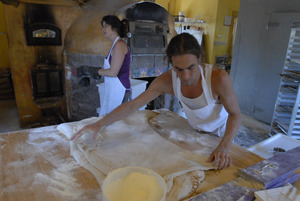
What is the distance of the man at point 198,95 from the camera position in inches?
46.9

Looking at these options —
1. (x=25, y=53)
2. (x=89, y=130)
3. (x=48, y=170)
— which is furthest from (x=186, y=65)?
(x=25, y=53)

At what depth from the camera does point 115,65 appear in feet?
7.23

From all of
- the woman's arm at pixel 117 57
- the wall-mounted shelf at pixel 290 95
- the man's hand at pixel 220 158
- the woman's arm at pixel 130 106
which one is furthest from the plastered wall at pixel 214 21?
the man's hand at pixel 220 158

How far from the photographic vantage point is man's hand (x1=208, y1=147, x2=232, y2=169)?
1.04 meters

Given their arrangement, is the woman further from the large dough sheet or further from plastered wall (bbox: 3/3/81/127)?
plastered wall (bbox: 3/3/81/127)

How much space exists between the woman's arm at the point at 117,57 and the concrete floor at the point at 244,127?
2092mm

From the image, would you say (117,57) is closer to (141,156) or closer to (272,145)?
(141,156)

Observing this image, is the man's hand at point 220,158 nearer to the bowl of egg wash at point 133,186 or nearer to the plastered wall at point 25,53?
the bowl of egg wash at point 133,186

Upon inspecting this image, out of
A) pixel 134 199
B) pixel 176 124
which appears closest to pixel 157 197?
pixel 134 199

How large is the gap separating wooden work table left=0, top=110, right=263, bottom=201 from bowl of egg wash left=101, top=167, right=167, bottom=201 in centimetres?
14

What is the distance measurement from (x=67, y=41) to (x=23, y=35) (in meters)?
0.59

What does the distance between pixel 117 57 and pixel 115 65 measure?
0.08 m

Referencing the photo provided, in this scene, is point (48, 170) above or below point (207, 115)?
below

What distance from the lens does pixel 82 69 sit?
2713 millimetres
